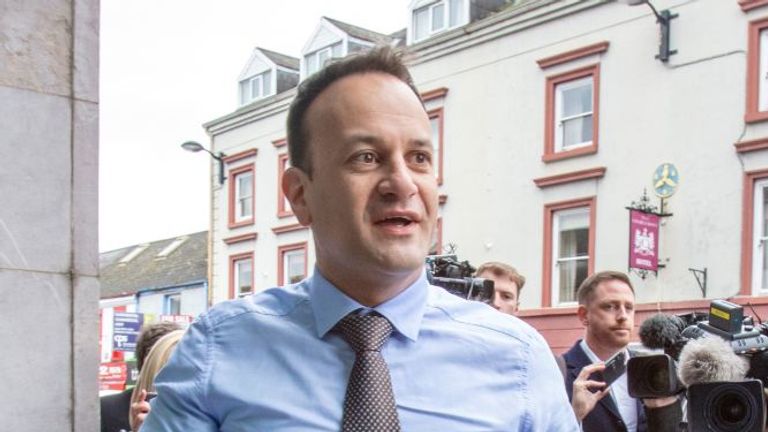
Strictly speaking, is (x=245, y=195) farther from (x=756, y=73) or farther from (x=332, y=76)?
(x=332, y=76)

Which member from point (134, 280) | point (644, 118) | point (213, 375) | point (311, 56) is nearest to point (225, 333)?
point (213, 375)

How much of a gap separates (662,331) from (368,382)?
8.47 ft

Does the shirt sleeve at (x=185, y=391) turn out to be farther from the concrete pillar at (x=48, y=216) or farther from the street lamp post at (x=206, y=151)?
the street lamp post at (x=206, y=151)

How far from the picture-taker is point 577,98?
1536 centimetres

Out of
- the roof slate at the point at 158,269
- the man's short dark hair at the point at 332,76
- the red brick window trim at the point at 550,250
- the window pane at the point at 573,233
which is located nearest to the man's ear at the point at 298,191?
the man's short dark hair at the point at 332,76

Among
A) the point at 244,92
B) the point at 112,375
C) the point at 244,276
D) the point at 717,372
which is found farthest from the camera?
the point at 244,92

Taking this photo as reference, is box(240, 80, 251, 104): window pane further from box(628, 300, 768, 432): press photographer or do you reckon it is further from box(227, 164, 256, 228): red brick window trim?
box(628, 300, 768, 432): press photographer

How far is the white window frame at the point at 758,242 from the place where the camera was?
501 inches

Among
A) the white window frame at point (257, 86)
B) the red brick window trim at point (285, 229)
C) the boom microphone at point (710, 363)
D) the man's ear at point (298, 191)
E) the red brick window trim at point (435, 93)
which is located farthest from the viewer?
the white window frame at point (257, 86)

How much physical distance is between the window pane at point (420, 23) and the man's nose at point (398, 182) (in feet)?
59.1

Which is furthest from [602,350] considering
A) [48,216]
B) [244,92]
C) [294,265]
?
[244,92]

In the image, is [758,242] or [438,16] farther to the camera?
[438,16]

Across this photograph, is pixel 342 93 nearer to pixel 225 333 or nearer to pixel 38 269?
pixel 225 333

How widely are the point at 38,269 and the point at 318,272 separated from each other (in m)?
1.67
